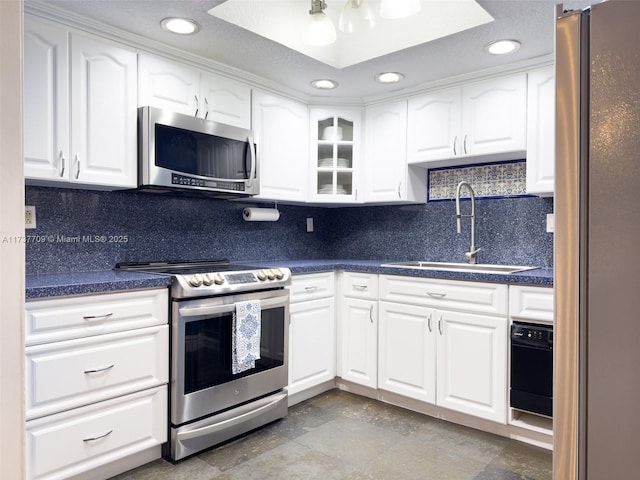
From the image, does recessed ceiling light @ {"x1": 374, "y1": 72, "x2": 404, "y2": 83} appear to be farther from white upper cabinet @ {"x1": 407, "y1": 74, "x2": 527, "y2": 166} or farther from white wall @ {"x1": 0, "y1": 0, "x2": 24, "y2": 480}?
white wall @ {"x1": 0, "y1": 0, "x2": 24, "y2": 480}

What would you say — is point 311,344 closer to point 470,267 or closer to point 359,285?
point 359,285

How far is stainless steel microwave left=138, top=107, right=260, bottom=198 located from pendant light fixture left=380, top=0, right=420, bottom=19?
1.08 meters

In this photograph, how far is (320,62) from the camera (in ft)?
8.61

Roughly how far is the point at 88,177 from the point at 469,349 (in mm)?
2160

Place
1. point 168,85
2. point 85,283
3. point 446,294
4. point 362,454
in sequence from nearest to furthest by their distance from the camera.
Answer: point 85,283 < point 362,454 < point 168,85 < point 446,294

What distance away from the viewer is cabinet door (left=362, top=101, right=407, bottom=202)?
3105 millimetres

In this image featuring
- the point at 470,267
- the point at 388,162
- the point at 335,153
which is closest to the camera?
the point at 470,267

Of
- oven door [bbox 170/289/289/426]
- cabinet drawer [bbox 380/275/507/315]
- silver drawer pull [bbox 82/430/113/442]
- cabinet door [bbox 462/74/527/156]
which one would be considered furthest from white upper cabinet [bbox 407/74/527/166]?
silver drawer pull [bbox 82/430/113/442]

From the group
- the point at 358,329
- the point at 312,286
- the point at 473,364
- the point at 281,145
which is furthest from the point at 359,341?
the point at 281,145

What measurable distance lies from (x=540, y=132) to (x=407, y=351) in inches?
58.0

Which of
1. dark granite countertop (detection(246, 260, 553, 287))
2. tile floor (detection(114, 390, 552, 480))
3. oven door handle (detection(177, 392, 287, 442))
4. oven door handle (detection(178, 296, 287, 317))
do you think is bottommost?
tile floor (detection(114, 390, 552, 480))

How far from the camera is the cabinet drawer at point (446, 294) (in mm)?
2357

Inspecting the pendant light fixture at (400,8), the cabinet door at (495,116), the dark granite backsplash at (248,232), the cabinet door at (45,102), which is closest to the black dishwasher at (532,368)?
the dark granite backsplash at (248,232)

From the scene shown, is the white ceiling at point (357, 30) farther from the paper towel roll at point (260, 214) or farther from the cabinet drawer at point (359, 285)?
the cabinet drawer at point (359, 285)
